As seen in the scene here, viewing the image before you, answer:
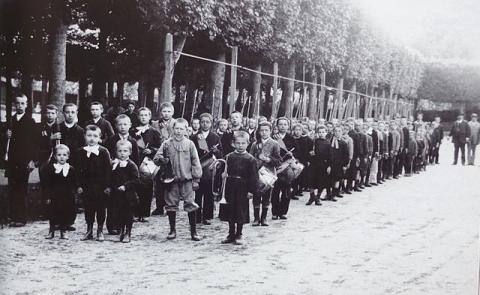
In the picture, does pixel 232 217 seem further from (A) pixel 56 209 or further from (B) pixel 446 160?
(B) pixel 446 160

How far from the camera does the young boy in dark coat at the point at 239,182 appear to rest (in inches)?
338

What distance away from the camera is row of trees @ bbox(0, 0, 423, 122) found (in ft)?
36.0

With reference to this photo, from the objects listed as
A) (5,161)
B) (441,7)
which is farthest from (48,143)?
(441,7)

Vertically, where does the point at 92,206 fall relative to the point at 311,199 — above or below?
above

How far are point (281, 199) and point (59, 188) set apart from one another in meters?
3.91

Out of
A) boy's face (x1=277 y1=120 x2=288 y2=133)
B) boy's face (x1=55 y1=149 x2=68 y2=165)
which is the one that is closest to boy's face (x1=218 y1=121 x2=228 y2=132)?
boy's face (x1=277 y1=120 x2=288 y2=133)

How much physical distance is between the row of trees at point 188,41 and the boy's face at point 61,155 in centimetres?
140

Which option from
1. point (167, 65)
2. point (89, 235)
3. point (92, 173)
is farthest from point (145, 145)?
point (167, 65)

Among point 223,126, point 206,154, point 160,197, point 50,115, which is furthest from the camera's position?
point 223,126

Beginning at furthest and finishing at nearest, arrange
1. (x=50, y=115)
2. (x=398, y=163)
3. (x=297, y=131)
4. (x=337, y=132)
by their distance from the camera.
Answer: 1. (x=398, y=163)
2. (x=337, y=132)
3. (x=297, y=131)
4. (x=50, y=115)

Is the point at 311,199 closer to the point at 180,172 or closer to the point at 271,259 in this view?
the point at 180,172

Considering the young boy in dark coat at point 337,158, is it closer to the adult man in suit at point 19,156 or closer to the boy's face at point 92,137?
the boy's face at point 92,137

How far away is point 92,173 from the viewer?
838 cm

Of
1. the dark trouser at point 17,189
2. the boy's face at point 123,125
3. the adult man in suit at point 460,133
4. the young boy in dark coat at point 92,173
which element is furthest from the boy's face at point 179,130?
the adult man in suit at point 460,133
